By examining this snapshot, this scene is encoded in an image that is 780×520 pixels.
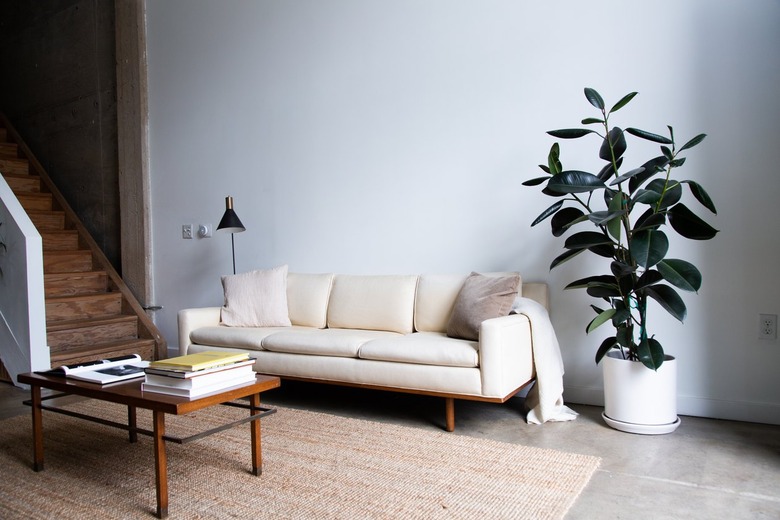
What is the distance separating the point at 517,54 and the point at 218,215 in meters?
2.73

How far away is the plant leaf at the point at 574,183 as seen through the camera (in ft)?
8.69

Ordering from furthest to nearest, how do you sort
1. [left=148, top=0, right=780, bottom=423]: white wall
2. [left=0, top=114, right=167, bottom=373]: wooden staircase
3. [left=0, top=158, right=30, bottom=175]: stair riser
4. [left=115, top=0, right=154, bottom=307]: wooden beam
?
[left=0, top=158, right=30, bottom=175]: stair riser
[left=115, top=0, right=154, bottom=307]: wooden beam
[left=0, top=114, right=167, bottom=373]: wooden staircase
[left=148, top=0, right=780, bottom=423]: white wall

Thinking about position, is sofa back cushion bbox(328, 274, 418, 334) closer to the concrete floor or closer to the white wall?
the white wall

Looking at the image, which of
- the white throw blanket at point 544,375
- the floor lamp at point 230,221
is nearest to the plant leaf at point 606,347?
the white throw blanket at point 544,375

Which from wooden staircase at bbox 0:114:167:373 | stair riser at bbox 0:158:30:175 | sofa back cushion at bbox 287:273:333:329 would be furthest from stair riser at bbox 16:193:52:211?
sofa back cushion at bbox 287:273:333:329

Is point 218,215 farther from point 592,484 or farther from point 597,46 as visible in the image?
point 592,484

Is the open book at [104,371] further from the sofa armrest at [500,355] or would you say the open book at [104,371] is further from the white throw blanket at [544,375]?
the white throw blanket at [544,375]

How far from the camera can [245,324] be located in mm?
3824

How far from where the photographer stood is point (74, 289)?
498 cm

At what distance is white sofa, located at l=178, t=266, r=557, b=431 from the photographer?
8.95ft

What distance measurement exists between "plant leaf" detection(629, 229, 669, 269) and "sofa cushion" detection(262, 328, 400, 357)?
139 centimetres

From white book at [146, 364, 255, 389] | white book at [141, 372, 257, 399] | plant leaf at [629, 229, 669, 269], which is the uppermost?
plant leaf at [629, 229, 669, 269]

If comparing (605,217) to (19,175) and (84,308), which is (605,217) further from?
(19,175)

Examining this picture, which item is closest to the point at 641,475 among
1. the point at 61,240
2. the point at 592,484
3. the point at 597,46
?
the point at 592,484
